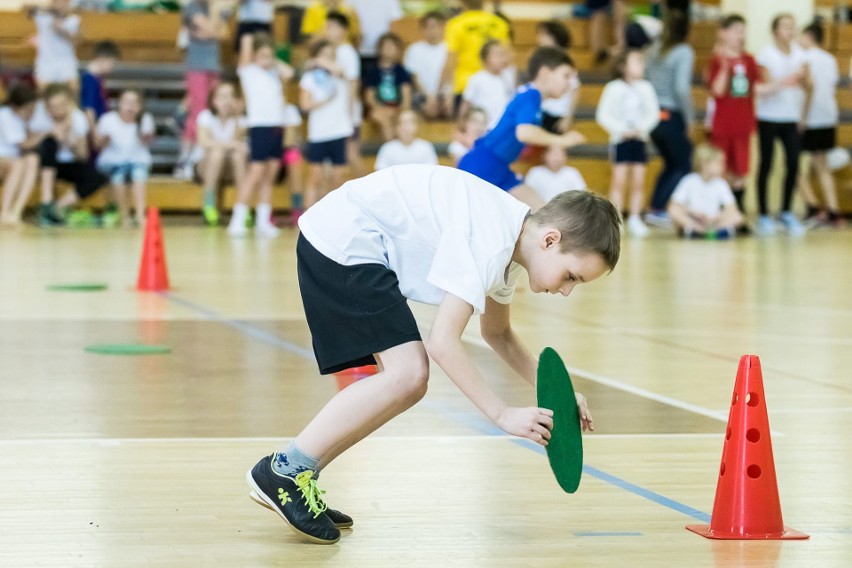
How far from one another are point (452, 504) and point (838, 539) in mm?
1096

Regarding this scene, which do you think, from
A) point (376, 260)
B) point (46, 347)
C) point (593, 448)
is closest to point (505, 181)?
point (46, 347)

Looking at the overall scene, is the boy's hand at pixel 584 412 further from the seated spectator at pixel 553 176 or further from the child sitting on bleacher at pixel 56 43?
the child sitting on bleacher at pixel 56 43

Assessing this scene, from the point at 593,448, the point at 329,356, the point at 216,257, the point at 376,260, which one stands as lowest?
the point at 216,257

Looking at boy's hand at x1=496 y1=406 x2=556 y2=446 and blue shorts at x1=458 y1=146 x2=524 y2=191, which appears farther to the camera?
blue shorts at x1=458 y1=146 x2=524 y2=191

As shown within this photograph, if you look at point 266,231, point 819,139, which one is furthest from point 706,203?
point 266,231

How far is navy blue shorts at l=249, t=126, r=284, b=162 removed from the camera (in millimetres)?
15336

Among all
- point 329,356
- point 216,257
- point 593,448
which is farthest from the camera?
point 216,257

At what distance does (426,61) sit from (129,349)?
10.2 meters

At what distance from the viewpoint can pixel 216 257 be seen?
12.5m

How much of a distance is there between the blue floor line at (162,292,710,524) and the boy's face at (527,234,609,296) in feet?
2.97

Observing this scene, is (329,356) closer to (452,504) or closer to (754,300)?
(452,504)

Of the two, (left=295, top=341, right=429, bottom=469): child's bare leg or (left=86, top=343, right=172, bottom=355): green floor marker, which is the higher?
(left=295, top=341, right=429, bottom=469): child's bare leg

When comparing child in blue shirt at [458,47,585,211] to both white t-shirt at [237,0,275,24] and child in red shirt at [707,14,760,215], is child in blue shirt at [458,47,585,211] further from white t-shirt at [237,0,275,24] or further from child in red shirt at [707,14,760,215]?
white t-shirt at [237,0,275,24]

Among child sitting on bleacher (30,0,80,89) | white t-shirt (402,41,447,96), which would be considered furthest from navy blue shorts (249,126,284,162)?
child sitting on bleacher (30,0,80,89)
